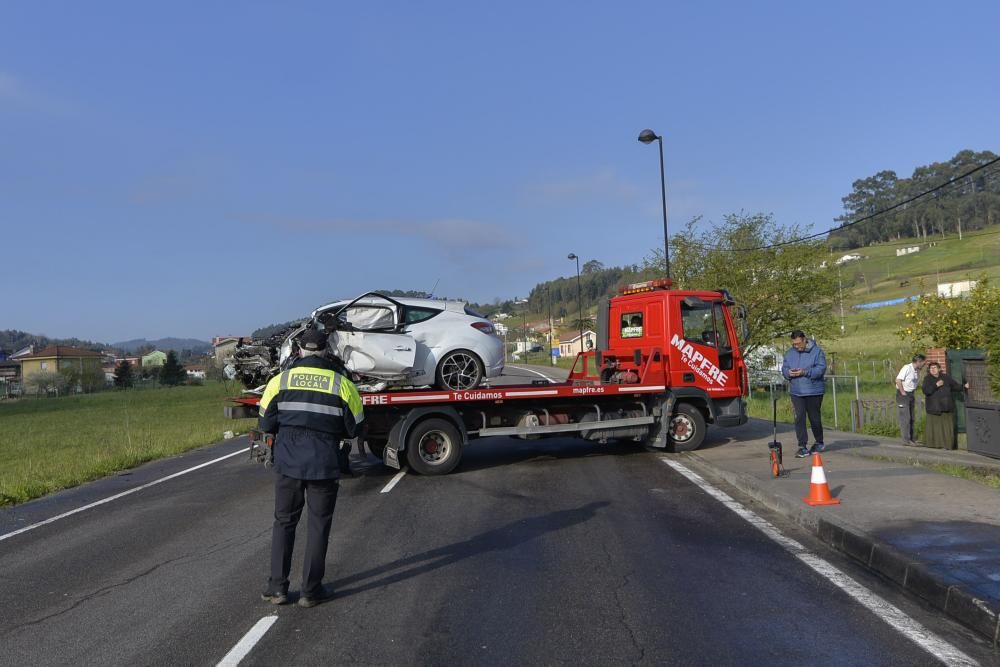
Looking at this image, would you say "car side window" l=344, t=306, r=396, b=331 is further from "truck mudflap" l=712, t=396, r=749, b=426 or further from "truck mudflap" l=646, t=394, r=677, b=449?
"truck mudflap" l=712, t=396, r=749, b=426

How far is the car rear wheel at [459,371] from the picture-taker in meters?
11.5

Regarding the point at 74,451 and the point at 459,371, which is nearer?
the point at 459,371

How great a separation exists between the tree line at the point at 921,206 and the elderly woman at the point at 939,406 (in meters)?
94.0

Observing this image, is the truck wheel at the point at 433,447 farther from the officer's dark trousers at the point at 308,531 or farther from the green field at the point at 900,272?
the green field at the point at 900,272

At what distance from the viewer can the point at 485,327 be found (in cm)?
1177

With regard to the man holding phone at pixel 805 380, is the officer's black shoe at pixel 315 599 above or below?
below

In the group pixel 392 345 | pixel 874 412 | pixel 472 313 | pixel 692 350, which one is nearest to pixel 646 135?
pixel 874 412

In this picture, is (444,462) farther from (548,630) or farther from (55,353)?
(55,353)

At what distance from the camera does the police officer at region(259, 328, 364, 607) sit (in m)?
5.45

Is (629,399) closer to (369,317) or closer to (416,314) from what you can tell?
(416,314)

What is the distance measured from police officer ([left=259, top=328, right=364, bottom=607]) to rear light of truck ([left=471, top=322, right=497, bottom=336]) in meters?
6.10

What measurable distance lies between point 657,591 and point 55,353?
142 meters

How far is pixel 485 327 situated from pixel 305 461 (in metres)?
6.51

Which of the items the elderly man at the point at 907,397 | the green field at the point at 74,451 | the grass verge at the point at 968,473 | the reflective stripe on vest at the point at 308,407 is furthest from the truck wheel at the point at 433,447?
the elderly man at the point at 907,397
